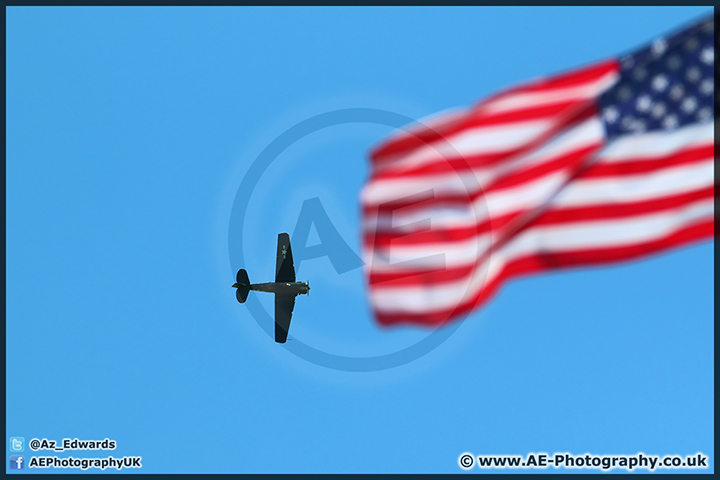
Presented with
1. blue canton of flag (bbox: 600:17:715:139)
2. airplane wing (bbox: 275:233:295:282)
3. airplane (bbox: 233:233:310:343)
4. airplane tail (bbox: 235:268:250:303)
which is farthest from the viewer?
airplane wing (bbox: 275:233:295:282)

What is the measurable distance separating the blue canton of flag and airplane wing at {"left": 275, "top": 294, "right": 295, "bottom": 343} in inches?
1949

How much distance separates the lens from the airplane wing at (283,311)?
62406 millimetres

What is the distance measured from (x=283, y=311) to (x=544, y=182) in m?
50.4

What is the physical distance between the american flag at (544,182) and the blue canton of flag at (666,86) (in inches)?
0.5

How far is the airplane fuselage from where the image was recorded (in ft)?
203

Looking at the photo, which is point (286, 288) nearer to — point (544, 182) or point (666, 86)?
point (544, 182)

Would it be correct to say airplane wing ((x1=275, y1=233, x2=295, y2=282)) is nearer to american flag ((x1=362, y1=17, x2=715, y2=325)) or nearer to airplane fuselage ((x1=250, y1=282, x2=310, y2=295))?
airplane fuselage ((x1=250, y1=282, x2=310, y2=295))

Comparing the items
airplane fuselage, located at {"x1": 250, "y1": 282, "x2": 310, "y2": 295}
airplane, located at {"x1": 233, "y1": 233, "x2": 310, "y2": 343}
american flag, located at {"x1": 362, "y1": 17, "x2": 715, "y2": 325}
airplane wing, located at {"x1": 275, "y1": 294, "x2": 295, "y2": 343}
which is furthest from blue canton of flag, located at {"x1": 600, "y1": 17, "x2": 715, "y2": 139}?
airplane wing, located at {"x1": 275, "y1": 294, "x2": 295, "y2": 343}

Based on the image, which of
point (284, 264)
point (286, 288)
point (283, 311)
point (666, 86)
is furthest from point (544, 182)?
point (284, 264)

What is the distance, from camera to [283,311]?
63.2 metres

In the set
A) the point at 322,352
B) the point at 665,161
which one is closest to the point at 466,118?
the point at 665,161

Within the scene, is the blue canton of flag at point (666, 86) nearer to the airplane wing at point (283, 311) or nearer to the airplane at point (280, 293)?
the airplane at point (280, 293)

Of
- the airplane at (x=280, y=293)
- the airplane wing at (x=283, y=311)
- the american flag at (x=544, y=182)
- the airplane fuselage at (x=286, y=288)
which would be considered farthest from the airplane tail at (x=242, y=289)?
the american flag at (x=544, y=182)

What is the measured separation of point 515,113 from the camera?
13625 millimetres
